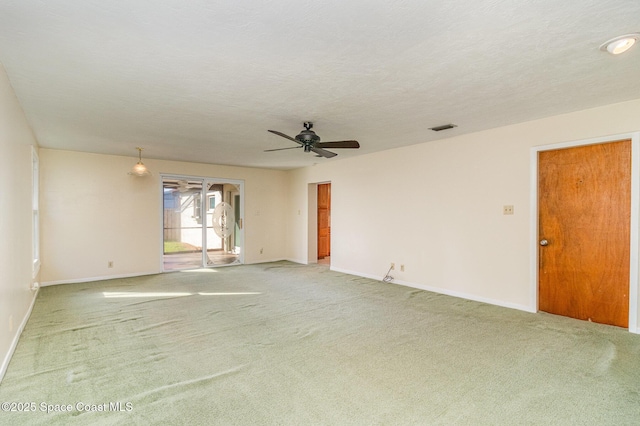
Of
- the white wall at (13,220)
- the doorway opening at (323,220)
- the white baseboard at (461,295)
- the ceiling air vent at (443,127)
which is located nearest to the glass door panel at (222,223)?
the doorway opening at (323,220)

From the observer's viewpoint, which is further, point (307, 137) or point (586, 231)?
point (307, 137)

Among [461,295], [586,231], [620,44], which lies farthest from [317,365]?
[586,231]

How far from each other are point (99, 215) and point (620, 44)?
7256mm

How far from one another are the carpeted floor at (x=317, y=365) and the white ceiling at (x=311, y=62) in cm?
235

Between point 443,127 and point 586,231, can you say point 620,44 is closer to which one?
point 443,127

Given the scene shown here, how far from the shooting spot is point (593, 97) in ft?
10.3

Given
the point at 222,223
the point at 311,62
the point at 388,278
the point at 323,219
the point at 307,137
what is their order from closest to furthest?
1. the point at 311,62
2. the point at 307,137
3. the point at 388,278
4. the point at 222,223
5. the point at 323,219

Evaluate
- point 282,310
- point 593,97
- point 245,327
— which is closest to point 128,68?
point 245,327

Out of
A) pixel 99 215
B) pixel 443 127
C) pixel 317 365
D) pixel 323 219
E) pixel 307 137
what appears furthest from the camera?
pixel 323 219

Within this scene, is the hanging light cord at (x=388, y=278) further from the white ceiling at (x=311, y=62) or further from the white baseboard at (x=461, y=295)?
the white ceiling at (x=311, y=62)

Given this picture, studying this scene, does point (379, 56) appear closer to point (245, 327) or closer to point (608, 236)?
point (245, 327)

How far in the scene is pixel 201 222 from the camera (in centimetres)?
724

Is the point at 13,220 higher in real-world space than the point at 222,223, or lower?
higher

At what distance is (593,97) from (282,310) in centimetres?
407
